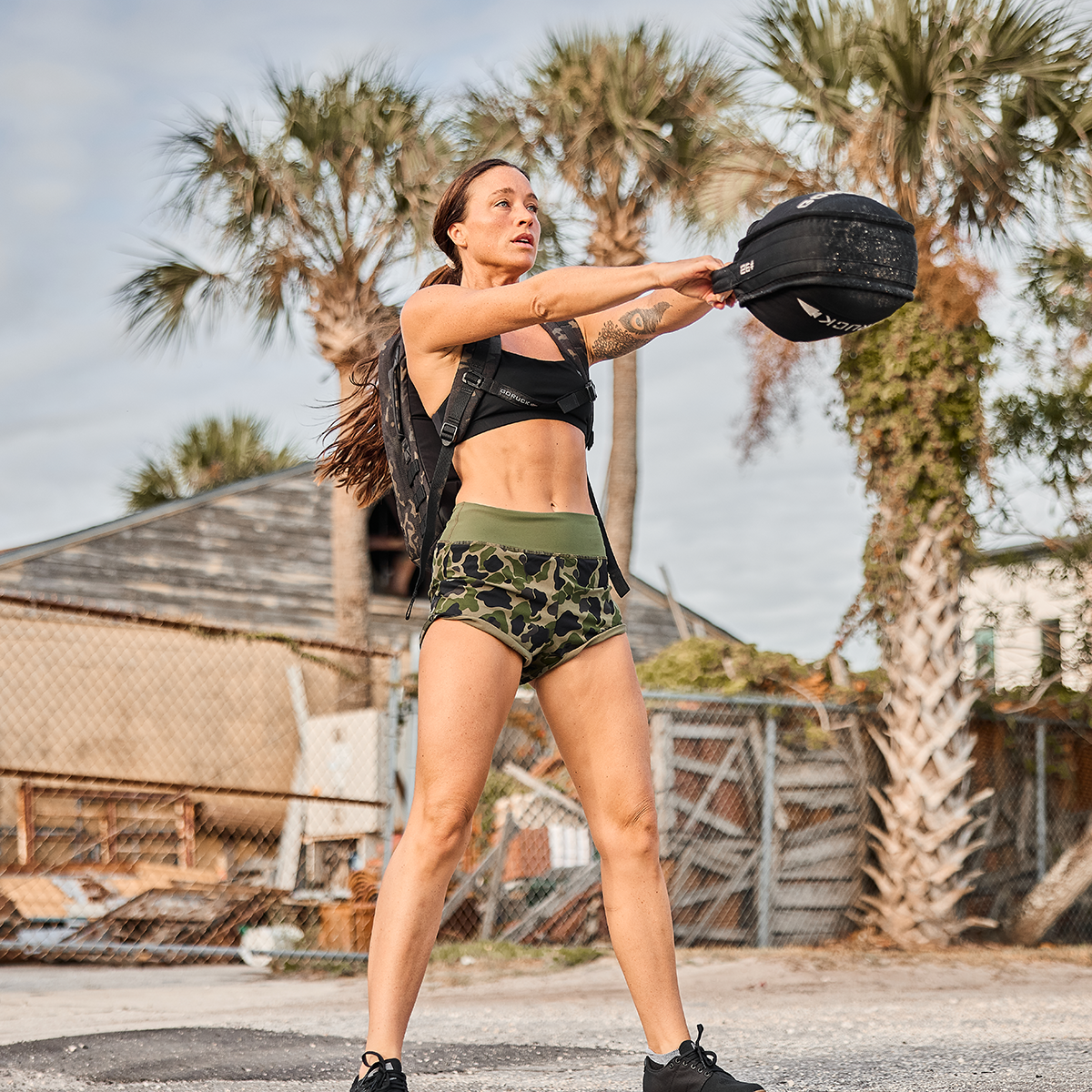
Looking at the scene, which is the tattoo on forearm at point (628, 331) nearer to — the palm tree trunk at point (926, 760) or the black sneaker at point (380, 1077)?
the black sneaker at point (380, 1077)

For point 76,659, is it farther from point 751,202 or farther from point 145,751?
point 751,202

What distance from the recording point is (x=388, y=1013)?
2539 mm

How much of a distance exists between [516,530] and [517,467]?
0.15 meters

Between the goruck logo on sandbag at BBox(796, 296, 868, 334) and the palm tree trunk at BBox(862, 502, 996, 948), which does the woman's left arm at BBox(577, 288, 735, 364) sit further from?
the palm tree trunk at BBox(862, 502, 996, 948)

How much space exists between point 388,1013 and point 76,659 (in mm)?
10954

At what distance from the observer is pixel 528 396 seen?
2797mm

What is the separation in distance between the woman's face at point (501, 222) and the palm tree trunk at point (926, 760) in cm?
647

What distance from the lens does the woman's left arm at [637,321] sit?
2750 mm

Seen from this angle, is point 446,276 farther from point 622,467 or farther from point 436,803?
point 622,467

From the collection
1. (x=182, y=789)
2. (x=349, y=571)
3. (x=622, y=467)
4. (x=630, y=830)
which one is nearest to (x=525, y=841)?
(x=182, y=789)

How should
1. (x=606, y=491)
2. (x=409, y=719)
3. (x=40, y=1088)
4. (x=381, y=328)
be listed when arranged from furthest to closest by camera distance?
(x=606, y=491)
(x=409, y=719)
(x=381, y=328)
(x=40, y=1088)

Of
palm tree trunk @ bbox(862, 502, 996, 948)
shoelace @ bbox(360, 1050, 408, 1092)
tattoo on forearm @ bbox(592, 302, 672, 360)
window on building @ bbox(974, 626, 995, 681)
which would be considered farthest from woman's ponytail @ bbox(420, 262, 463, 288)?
window on building @ bbox(974, 626, 995, 681)

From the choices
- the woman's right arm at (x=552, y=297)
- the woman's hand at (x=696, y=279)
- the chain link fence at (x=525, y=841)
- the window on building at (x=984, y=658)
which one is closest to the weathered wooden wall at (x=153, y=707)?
the chain link fence at (x=525, y=841)

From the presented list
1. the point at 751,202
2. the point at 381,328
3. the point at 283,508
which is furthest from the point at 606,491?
the point at 381,328
